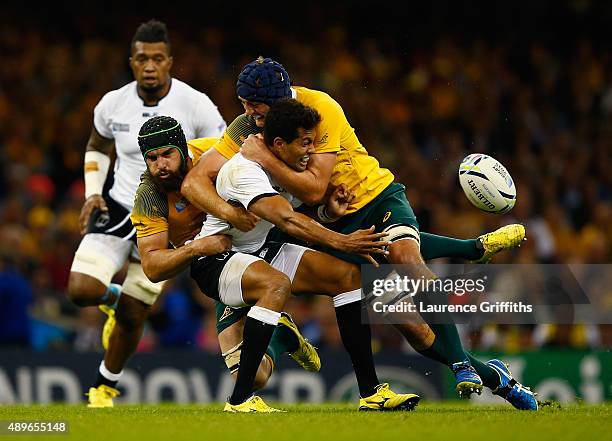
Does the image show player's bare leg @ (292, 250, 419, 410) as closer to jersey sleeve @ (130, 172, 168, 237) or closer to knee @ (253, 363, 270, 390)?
knee @ (253, 363, 270, 390)

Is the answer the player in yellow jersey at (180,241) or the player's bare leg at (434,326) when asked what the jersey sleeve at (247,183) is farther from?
the player's bare leg at (434,326)

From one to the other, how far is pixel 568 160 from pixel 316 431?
10.1 meters

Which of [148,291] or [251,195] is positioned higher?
[251,195]

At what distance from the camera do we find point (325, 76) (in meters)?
16.3

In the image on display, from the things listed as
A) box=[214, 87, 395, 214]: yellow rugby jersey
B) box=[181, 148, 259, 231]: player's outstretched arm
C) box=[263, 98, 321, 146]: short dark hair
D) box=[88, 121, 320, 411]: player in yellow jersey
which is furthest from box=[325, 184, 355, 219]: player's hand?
box=[88, 121, 320, 411]: player in yellow jersey

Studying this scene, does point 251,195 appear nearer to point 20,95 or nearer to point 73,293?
point 73,293

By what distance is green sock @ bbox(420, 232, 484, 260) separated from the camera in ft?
26.6

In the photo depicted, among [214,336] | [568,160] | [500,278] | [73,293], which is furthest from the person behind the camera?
[568,160]

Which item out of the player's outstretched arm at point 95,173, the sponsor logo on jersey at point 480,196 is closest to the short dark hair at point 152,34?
the player's outstretched arm at point 95,173

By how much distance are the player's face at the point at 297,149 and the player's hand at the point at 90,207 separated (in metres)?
2.48

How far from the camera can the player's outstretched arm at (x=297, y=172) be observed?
7.47m

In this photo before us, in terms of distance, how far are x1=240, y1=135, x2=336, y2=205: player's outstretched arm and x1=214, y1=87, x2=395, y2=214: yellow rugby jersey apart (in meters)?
0.09

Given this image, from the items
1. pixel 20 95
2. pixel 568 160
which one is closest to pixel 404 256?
pixel 568 160

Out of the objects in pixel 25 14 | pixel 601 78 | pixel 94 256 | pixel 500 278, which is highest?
pixel 25 14
